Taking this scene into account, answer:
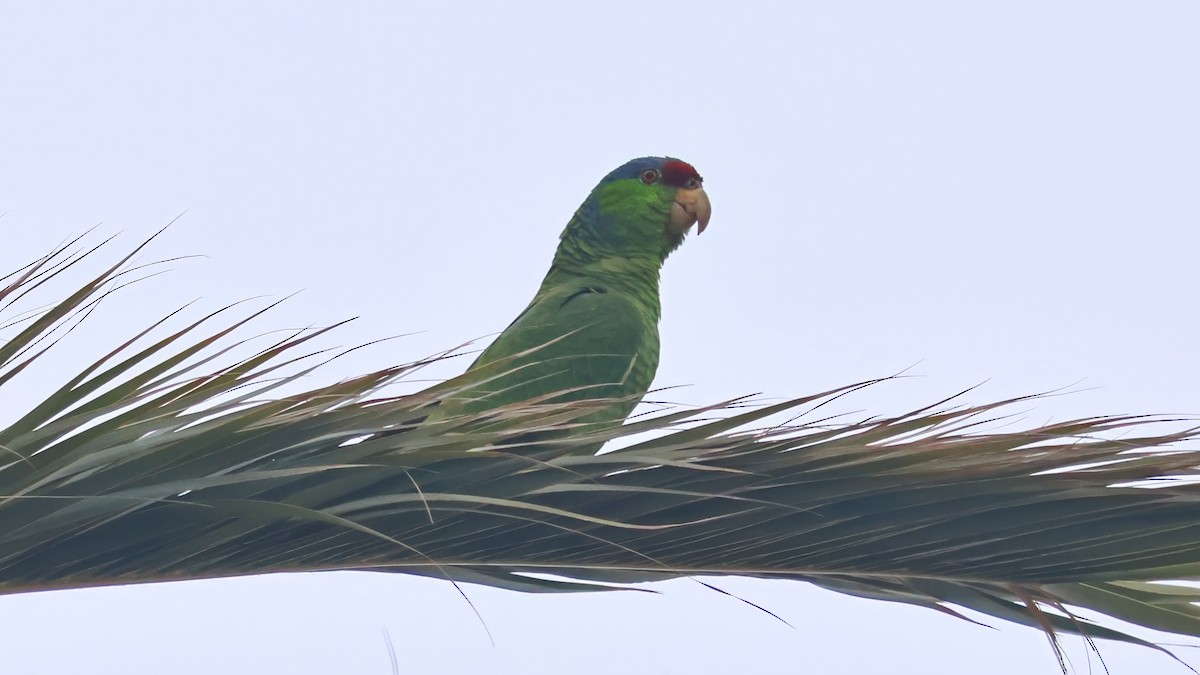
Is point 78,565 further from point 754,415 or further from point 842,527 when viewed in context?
point 842,527

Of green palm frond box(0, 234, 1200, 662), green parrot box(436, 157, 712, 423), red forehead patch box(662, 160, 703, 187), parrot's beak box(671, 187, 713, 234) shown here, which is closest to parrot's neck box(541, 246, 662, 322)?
green parrot box(436, 157, 712, 423)

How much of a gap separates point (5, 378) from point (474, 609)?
2.21ft

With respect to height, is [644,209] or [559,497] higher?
[644,209]

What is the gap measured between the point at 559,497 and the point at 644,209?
3.57 m

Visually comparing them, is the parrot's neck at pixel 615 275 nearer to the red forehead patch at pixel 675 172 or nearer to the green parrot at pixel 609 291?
the green parrot at pixel 609 291

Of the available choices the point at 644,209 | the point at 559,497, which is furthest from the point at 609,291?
the point at 559,497

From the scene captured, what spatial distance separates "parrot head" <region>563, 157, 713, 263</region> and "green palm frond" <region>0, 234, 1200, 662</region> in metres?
3.30

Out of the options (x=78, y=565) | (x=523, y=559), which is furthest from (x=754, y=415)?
(x=78, y=565)

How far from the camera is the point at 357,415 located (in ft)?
5.07

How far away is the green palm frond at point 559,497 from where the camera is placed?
152 cm

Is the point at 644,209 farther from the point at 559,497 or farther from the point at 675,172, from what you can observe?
the point at 559,497

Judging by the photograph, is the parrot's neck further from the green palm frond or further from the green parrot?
→ the green palm frond

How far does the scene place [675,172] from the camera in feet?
17.3

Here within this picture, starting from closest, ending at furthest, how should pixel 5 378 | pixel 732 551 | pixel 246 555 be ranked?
pixel 5 378, pixel 246 555, pixel 732 551
